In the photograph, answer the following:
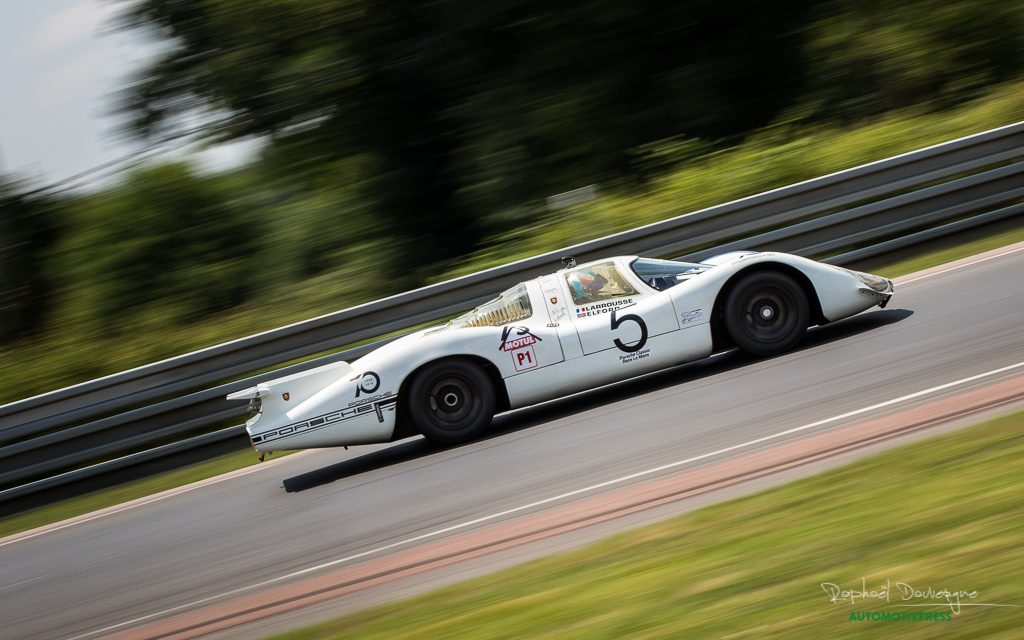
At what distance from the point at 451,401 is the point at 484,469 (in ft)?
3.40

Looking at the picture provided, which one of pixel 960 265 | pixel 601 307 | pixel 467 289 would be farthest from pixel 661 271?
pixel 960 265

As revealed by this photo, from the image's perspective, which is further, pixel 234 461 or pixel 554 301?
pixel 234 461

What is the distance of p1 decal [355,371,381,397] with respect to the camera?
7457 mm

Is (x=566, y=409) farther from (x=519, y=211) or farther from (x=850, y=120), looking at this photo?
(x=850, y=120)

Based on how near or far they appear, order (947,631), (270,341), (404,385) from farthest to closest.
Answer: (270,341) → (404,385) → (947,631)

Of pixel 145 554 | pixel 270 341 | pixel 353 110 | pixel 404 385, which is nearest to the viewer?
pixel 145 554

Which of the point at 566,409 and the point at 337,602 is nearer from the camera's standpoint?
the point at 337,602

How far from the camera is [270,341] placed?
9789mm

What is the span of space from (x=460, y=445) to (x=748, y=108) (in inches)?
424

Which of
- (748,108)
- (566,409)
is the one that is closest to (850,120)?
(748,108)

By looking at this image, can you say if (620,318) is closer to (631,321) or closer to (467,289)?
(631,321)

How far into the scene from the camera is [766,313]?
770cm

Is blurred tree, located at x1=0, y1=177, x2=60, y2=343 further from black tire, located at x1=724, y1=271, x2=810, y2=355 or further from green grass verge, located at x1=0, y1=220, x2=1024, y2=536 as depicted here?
black tire, located at x1=724, y1=271, x2=810, y2=355

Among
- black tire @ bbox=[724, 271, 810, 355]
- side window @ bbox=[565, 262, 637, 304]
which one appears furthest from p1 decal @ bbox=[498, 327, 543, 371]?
black tire @ bbox=[724, 271, 810, 355]
